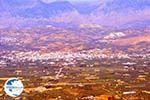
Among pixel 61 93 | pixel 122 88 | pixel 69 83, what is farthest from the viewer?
pixel 69 83

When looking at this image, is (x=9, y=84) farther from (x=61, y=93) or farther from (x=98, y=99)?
(x=61, y=93)

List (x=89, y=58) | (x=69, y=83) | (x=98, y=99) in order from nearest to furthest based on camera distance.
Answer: (x=98, y=99) < (x=69, y=83) < (x=89, y=58)

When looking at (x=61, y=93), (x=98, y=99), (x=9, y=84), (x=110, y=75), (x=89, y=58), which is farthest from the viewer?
(x=89, y=58)

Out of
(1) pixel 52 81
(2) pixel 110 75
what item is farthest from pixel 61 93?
(2) pixel 110 75

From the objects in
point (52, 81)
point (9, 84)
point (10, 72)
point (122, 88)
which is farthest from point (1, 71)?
point (9, 84)

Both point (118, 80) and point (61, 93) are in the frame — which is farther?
point (118, 80)

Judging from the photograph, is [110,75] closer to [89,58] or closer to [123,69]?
[123,69]

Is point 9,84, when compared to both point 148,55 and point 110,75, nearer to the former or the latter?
point 110,75

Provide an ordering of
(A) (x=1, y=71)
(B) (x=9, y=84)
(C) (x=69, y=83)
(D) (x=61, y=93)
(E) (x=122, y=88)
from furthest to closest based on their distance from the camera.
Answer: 1. (A) (x=1, y=71)
2. (C) (x=69, y=83)
3. (E) (x=122, y=88)
4. (D) (x=61, y=93)
5. (B) (x=9, y=84)

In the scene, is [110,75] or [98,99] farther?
[110,75]
